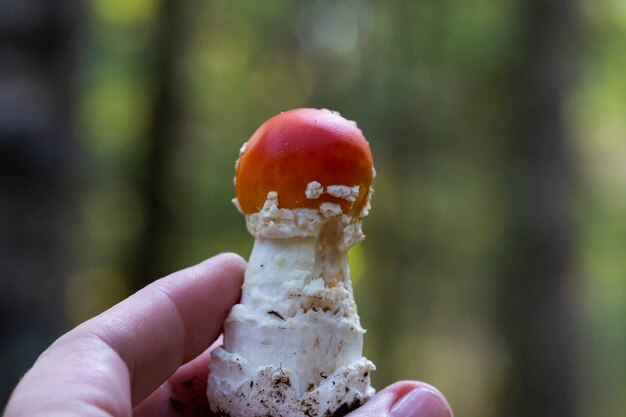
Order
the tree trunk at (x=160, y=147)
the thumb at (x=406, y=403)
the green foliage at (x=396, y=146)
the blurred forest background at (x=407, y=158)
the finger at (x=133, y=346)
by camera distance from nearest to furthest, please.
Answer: the finger at (x=133, y=346)
the thumb at (x=406, y=403)
the blurred forest background at (x=407, y=158)
the tree trunk at (x=160, y=147)
the green foliage at (x=396, y=146)

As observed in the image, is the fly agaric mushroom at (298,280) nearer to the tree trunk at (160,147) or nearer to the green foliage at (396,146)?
the tree trunk at (160,147)

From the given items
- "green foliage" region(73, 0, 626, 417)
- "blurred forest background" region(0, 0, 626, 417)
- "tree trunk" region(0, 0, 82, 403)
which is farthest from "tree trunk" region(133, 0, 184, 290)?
"tree trunk" region(0, 0, 82, 403)

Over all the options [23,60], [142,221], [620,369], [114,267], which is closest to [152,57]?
[142,221]

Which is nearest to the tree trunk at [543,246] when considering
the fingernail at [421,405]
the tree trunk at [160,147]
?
the tree trunk at [160,147]

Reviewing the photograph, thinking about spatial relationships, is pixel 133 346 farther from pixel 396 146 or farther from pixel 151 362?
pixel 396 146

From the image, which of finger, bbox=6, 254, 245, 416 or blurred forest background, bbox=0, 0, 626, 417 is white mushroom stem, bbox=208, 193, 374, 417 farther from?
blurred forest background, bbox=0, 0, 626, 417

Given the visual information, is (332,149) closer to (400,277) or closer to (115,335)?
(115,335)

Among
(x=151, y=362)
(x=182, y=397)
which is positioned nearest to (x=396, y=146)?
(x=182, y=397)
